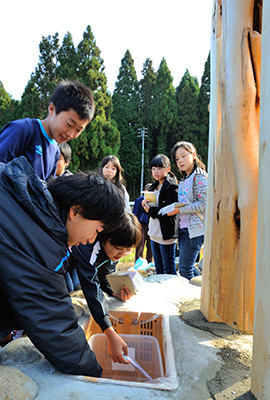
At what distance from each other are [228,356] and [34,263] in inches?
44.7

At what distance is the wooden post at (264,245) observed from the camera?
3.27ft

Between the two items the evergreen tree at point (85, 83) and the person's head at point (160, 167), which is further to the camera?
the evergreen tree at point (85, 83)

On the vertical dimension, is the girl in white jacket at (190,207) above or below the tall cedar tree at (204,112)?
below

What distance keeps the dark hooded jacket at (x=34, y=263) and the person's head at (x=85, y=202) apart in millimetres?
144

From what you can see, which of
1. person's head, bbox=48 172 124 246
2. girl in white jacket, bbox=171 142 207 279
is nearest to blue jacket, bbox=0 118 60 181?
person's head, bbox=48 172 124 246

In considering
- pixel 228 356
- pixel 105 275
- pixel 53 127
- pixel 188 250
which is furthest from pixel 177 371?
pixel 53 127

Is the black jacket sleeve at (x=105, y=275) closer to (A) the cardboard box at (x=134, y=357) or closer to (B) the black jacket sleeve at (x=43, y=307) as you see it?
(A) the cardboard box at (x=134, y=357)

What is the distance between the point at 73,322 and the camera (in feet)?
3.92

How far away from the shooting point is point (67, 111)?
6.07 ft

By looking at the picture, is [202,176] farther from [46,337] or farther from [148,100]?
[148,100]

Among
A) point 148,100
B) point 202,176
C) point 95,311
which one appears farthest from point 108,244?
point 148,100

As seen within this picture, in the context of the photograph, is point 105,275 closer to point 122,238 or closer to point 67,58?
point 122,238

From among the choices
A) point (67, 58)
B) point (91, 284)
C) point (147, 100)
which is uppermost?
point (67, 58)

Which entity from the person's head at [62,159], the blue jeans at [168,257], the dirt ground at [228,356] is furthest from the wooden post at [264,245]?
the blue jeans at [168,257]
